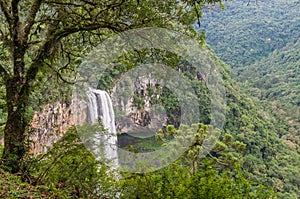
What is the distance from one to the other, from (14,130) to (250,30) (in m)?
58.3

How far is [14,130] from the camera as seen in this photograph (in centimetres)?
272

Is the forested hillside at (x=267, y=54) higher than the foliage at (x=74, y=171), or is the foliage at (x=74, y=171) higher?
the forested hillside at (x=267, y=54)

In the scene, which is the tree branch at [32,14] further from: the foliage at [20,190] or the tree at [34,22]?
the foliage at [20,190]

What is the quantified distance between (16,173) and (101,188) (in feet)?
2.35

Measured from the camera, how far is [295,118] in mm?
33875

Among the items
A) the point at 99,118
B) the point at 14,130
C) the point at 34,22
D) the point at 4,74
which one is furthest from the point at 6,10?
the point at 99,118

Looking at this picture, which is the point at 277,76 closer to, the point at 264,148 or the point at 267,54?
the point at 267,54

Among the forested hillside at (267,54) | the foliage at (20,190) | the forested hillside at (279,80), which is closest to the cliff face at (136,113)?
the foliage at (20,190)

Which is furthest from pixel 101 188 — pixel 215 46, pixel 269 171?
pixel 215 46

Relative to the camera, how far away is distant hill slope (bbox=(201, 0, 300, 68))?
52.2 metres

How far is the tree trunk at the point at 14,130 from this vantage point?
2676 millimetres

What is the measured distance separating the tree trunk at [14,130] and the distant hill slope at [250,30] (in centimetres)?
4864

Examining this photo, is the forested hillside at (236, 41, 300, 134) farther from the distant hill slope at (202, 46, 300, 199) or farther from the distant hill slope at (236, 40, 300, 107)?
the distant hill slope at (202, 46, 300, 199)

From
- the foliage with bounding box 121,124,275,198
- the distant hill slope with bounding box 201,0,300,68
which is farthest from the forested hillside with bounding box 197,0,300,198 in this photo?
the foliage with bounding box 121,124,275,198
